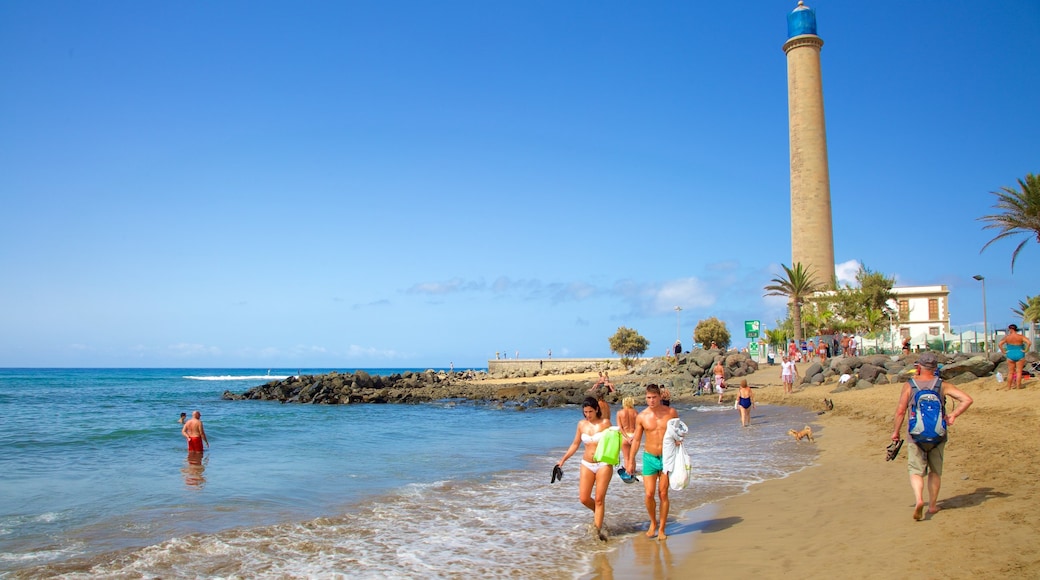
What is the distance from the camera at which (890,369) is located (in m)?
25.8

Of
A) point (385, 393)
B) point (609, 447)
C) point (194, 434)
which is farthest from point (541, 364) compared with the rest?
point (609, 447)

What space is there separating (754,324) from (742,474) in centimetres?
4270

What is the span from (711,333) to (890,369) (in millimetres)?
38562

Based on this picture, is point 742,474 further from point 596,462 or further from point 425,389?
point 425,389

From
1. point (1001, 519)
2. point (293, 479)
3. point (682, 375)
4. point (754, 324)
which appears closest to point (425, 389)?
point (682, 375)

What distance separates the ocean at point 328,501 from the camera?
24.2 ft

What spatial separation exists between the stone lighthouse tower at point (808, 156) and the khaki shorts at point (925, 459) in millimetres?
49069

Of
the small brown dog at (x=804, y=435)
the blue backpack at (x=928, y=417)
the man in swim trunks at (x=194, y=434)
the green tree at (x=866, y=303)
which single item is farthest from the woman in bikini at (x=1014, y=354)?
the green tree at (x=866, y=303)

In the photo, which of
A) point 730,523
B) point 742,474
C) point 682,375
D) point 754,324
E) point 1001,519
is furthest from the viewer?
point 754,324

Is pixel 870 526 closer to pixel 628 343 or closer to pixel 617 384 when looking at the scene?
pixel 617 384

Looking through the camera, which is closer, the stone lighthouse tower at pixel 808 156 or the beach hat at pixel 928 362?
the beach hat at pixel 928 362

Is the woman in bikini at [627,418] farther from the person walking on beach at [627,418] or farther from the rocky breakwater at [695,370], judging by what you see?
the rocky breakwater at [695,370]

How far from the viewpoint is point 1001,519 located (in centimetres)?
671

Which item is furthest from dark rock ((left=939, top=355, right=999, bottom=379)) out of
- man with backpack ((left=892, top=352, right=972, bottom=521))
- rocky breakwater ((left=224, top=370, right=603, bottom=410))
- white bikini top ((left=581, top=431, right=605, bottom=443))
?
rocky breakwater ((left=224, top=370, right=603, bottom=410))
